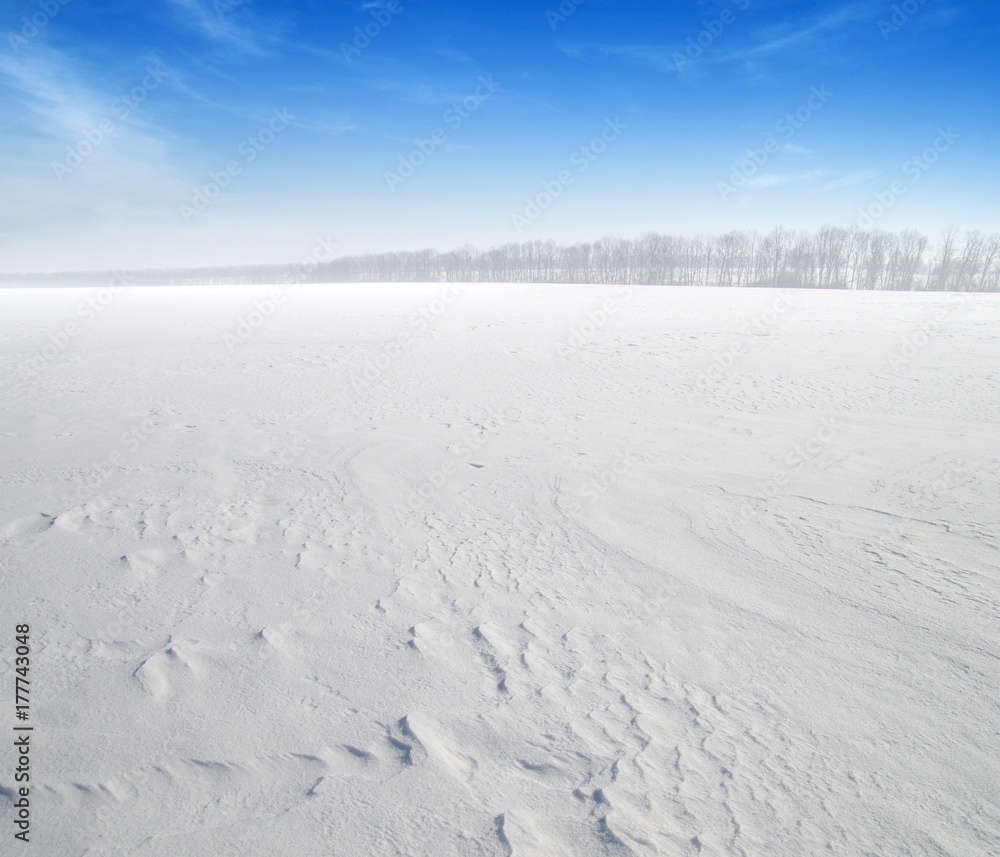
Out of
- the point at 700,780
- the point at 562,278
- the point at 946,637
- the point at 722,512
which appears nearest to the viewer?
the point at 700,780

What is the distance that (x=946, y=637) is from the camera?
10.1 ft

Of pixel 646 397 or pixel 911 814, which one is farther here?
pixel 646 397

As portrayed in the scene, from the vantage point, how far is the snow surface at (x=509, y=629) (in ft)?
6.91

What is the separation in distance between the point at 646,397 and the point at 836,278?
61.1 meters

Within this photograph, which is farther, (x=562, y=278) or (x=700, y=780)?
(x=562, y=278)

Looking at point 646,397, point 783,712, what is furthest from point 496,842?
point 646,397

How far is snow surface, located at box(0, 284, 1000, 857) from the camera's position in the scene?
82.9 inches

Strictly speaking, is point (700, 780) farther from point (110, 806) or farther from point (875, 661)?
point (110, 806)

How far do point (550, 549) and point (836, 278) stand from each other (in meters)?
66.1

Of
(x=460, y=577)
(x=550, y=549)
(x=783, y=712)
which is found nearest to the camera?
(x=783, y=712)

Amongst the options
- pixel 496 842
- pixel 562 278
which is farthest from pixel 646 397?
pixel 562 278

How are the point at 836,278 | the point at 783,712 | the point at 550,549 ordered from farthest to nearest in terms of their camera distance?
the point at 836,278, the point at 550,549, the point at 783,712

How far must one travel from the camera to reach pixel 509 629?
3199 millimetres

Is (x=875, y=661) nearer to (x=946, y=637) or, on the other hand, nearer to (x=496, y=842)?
(x=946, y=637)
